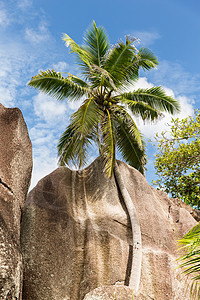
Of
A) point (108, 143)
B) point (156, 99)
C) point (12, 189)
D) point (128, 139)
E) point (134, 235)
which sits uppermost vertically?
point (156, 99)

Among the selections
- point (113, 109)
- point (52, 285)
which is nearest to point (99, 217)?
point (52, 285)

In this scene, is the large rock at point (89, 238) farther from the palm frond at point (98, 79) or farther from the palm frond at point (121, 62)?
the palm frond at point (121, 62)

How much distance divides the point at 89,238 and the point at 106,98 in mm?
5608

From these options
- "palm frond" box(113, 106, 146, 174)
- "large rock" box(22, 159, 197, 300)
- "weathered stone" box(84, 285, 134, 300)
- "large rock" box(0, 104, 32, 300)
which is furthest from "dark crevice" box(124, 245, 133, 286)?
"palm frond" box(113, 106, 146, 174)

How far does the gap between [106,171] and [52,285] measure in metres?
3.91

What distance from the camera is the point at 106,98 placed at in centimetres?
1300

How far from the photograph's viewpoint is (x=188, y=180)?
59.3ft

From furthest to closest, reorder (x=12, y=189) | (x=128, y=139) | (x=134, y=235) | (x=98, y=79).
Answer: (x=128, y=139)
(x=98, y=79)
(x=134, y=235)
(x=12, y=189)

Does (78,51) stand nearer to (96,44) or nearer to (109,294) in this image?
(96,44)

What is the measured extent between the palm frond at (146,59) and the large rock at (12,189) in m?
6.81

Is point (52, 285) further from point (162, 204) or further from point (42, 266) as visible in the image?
point (162, 204)

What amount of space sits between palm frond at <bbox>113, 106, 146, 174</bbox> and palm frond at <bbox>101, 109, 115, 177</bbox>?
87cm

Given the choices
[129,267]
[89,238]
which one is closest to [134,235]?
[129,267]

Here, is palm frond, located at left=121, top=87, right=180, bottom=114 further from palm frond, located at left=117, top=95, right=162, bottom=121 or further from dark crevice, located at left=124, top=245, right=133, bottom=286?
dark crevice, located at left=124, top=245, right=133, bottom=286
